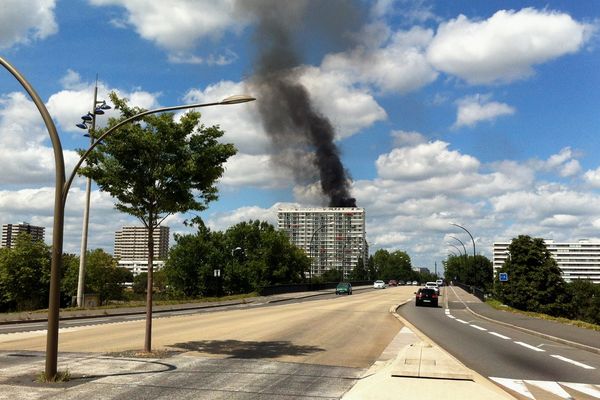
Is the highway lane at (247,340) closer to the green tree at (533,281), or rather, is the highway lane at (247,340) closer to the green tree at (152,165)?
the green tree at (152,165)

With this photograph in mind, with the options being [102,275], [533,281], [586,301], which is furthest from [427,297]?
[102,275]

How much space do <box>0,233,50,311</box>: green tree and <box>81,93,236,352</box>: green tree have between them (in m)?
44.0

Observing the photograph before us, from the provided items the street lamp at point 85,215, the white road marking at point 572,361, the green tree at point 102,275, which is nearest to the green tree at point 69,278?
the green tree at point 102,275

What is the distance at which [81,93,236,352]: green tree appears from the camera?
12844 mm

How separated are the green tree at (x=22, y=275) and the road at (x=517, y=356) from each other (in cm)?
4488

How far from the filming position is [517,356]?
14.5 metres

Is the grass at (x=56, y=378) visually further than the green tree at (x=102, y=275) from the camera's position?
No

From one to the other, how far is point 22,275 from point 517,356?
5118cm

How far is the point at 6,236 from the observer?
636ft

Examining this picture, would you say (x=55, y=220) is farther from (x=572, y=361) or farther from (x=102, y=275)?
(x=102, y=275)

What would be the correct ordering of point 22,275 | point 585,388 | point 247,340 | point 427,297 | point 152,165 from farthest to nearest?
point 22,275
point 427,297
point 247,340
point 152,165
point 585,388

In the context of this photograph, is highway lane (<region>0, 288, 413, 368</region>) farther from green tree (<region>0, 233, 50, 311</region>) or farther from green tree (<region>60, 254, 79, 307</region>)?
green tree (<region>60, 254, 79, 307</region>)

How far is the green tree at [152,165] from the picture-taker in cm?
1284

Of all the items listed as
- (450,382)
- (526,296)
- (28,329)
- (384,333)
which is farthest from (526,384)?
(526,296)
